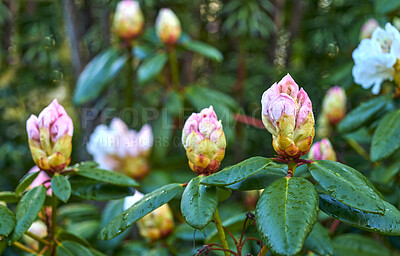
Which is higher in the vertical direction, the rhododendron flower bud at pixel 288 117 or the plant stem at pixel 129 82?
the rhododendron flower bud at pixel 288 117

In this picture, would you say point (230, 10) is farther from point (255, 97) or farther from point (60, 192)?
point (60, 192)

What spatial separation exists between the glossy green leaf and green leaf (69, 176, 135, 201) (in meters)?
0.23

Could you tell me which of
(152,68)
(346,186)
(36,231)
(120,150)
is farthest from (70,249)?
(152,68)

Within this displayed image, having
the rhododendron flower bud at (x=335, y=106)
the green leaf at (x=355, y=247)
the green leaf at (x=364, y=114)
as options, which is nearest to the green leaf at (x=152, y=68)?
the rhododendron flower bud at (x=335, y=106)

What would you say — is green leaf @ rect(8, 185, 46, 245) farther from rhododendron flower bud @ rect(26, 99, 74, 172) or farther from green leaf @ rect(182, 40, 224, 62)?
green leaf @ rect(182, 40, 224, 62)

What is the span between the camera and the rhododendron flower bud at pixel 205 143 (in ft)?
2.15

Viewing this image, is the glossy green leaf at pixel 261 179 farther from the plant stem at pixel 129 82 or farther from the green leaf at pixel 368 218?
the plant stem at pixel 129 82

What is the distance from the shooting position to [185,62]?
2.06 meters

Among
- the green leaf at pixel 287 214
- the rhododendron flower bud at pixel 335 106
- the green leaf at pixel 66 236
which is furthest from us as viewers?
the rhododendron flower bud at pixel 335 106

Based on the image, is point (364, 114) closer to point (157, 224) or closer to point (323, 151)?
point (323, 151)

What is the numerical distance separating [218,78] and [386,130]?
4.33ft

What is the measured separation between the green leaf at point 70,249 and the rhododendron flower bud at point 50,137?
140mm

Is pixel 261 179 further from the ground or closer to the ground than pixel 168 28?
closer to the ground

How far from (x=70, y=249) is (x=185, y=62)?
1361 millimetres
